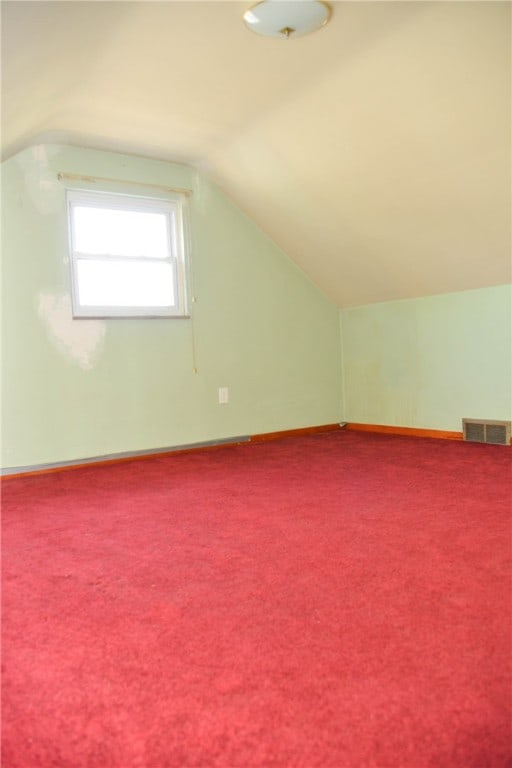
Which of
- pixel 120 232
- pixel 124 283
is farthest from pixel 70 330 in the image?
pixel 120 232

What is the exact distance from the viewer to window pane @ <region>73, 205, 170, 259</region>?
396 centimetres

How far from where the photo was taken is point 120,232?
163 inches

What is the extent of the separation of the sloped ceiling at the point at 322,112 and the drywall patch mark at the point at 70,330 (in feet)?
3.11

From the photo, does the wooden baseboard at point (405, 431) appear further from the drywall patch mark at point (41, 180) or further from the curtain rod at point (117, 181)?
the drywall patch mark at point (41, 180)

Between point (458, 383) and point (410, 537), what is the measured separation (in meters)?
2.38

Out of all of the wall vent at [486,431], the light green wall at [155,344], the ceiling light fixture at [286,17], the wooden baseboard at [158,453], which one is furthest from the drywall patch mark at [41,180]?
the wall vent at [486,431]

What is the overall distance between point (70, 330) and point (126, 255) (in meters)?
0.71

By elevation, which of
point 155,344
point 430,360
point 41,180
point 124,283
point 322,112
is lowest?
point 430,360

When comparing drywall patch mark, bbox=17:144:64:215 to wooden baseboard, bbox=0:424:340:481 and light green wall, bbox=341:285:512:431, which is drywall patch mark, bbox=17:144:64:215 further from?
light green wall, bbox=341:285:512:431

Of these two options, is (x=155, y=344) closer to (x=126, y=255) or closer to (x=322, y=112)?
(x=126, y=255)

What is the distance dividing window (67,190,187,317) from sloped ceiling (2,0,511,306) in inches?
15.4

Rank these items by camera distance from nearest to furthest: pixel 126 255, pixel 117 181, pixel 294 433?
pixel 117 181, pixel 126 255, pixel 294 433

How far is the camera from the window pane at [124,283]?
396cm

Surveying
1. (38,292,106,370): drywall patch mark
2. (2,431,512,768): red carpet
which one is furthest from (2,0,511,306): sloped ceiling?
(2,431,512,768): red carpet
